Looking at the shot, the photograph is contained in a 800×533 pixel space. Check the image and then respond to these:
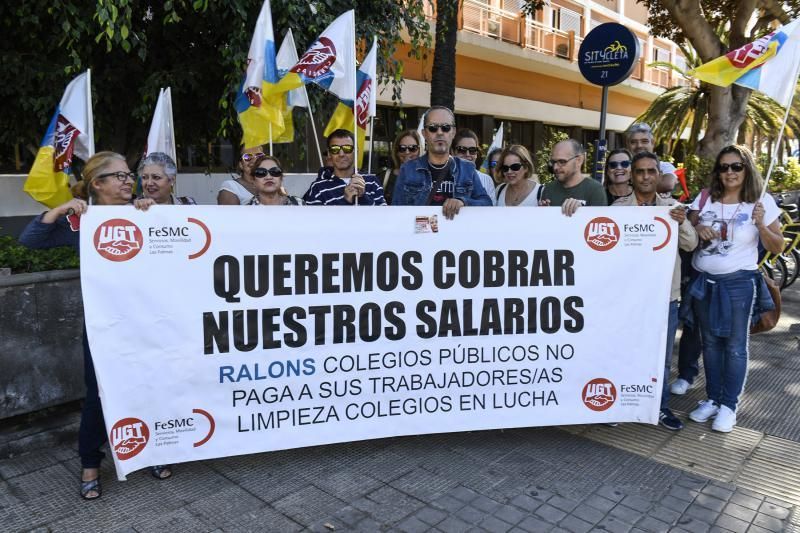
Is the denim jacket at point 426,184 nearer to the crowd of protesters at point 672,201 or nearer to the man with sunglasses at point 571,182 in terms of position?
the crowd of protesters at point 672,201

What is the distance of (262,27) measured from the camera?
14.7 feet

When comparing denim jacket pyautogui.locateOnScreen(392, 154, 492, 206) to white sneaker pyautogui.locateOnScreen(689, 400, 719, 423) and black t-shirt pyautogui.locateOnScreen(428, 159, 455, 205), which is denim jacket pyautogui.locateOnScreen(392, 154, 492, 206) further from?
white sneaker pyautogui.locateOnScreen(689, 400, 719, 423)

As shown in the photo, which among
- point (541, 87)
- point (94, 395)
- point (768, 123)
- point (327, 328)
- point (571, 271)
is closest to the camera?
point (94, 395)

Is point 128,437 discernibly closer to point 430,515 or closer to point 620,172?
point 430,515


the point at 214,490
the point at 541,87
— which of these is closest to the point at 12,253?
the point at 214,490

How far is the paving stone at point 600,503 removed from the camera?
3.22 metres

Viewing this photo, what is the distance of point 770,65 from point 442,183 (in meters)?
2.24

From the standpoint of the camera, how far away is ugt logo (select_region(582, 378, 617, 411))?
3.96m

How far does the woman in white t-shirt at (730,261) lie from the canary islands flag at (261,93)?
3.13 meters

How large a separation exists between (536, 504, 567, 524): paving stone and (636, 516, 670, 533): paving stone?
370 millimetres

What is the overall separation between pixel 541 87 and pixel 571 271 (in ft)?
60.7

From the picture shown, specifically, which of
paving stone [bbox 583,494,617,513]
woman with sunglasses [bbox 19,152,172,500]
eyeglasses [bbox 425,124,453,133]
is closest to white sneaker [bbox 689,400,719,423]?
paving stone [bbox 583,494,617,513]

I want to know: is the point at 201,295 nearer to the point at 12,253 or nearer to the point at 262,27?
the point at 12,253

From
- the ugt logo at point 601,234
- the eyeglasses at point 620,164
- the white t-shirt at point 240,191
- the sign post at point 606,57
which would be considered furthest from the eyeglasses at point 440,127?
the sign post at point 606,57
